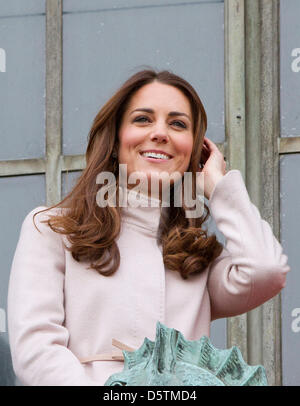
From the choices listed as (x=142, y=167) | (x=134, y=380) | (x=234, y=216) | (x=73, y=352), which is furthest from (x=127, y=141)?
(x=134, y=380)

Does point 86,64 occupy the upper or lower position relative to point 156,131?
upper

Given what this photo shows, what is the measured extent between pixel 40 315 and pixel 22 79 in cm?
152

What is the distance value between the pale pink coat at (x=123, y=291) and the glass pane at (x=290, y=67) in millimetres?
932

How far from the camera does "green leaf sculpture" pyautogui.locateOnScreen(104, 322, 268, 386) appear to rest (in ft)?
11.4

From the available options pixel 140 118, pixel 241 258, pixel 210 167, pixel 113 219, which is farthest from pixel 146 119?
pixel 241 258

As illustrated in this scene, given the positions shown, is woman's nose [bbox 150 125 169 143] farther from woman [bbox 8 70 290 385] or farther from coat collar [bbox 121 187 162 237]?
coat collar [bbox 121 187 162 237]

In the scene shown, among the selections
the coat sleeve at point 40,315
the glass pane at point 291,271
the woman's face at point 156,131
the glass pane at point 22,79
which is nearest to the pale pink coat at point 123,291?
the coat sleeve at point 40,315

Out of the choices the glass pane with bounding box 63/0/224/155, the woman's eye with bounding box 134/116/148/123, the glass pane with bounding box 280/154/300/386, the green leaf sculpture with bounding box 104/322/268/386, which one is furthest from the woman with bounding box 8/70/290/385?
the glass pane with bounding box 63/0/224/155

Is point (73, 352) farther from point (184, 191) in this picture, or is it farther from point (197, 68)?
point (197, 68)

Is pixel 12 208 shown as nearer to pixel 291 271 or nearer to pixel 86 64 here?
pixel 86 64

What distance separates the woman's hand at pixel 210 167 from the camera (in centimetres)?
419

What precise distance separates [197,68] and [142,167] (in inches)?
40.1

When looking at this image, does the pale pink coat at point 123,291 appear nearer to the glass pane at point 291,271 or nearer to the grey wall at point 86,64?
the glass pane at point 291,271

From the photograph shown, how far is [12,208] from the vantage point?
5.05 m
